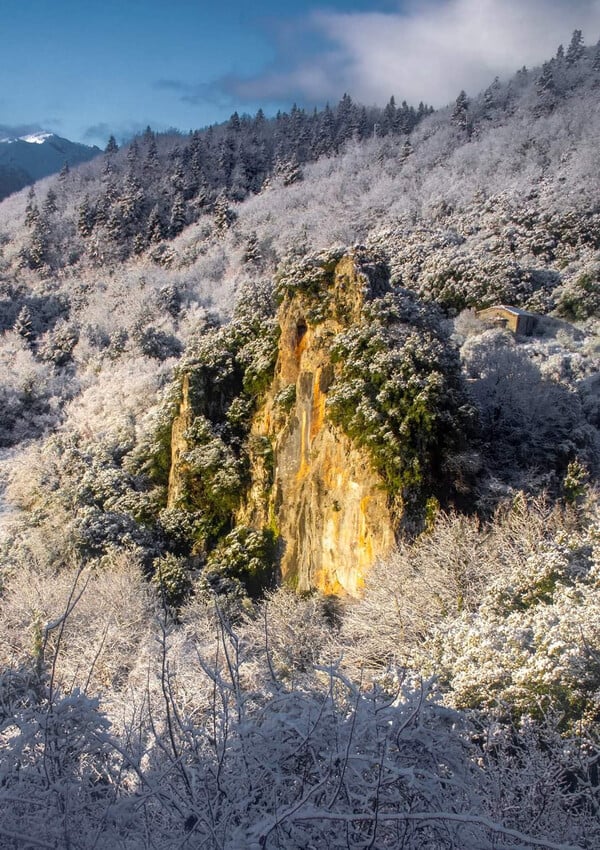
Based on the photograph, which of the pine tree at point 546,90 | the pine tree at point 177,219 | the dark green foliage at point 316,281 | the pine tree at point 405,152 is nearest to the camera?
the dark green foliage at point 316,281

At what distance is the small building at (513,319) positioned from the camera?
24188mm

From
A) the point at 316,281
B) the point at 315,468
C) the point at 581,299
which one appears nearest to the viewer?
the point at 315,468

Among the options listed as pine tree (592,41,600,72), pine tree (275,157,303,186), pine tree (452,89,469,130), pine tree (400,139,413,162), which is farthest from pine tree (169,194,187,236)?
pine tree (592,41,600,72)

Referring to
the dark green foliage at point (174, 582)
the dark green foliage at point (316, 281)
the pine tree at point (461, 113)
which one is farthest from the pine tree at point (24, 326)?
the pine tree at point (461, 113)

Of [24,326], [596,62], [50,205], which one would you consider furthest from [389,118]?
[24,326]

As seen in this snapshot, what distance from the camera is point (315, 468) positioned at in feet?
49.9

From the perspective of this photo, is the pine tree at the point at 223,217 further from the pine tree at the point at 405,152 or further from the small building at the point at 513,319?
the small building at the point at 513,319

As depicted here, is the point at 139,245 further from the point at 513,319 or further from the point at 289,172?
the point at 513,319

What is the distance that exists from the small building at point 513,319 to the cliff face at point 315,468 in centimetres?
1067

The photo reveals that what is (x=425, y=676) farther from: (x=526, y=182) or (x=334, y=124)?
(x=334, y=124)

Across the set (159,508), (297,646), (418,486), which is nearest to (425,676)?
(297,646)

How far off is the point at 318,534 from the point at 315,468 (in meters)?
1.91

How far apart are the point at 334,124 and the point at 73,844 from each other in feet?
240

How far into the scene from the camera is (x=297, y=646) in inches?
462
